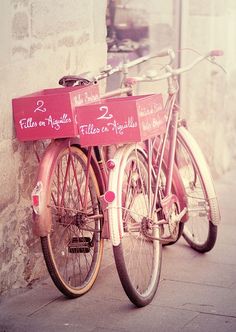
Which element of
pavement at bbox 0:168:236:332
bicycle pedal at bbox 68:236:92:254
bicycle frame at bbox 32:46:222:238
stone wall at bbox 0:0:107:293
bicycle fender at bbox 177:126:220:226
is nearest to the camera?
pavement at bbox 0:168:236:332

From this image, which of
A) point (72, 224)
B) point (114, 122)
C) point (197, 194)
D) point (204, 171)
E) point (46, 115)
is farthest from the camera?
point (197, 194)

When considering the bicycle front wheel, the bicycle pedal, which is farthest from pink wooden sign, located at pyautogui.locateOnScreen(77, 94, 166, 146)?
the bicycle pedal

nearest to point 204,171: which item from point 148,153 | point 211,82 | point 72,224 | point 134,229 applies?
point 148,153

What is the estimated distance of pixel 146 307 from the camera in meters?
4.76

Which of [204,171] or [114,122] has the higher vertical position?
[114,122]

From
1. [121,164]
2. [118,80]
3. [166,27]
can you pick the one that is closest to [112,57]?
[118,80]

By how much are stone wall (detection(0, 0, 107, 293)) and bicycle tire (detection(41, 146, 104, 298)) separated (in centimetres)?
18

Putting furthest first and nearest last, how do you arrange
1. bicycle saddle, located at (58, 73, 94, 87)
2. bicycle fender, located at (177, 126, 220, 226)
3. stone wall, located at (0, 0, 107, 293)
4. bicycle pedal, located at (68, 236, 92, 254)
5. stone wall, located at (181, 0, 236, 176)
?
1. stone wall, located at (181, 0, 236, 176)
2. bicycle fender, located at (177, 126, 220, 226)
3. bicycle pedal, located at (68, 236, 92, 254)
4. bicycle saddle, located at (58, 73, 94, 87)
5. stone wall, located at (0, 0, 107, 293)

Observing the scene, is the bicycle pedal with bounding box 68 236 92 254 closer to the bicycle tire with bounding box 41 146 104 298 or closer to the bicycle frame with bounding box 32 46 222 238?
the bicycle tire with bounding box 41 146 104 298

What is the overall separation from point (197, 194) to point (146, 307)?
1.29 meters

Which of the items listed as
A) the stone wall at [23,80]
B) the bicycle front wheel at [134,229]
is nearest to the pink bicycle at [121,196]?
the bicycle front wheel at [134,229]

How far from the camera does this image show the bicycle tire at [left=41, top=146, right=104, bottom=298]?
4770 mm

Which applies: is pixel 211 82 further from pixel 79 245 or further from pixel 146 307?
pixel 146 307

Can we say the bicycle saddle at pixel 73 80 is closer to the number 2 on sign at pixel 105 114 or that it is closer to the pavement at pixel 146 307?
the number 2 on sign at pixel 105 114
